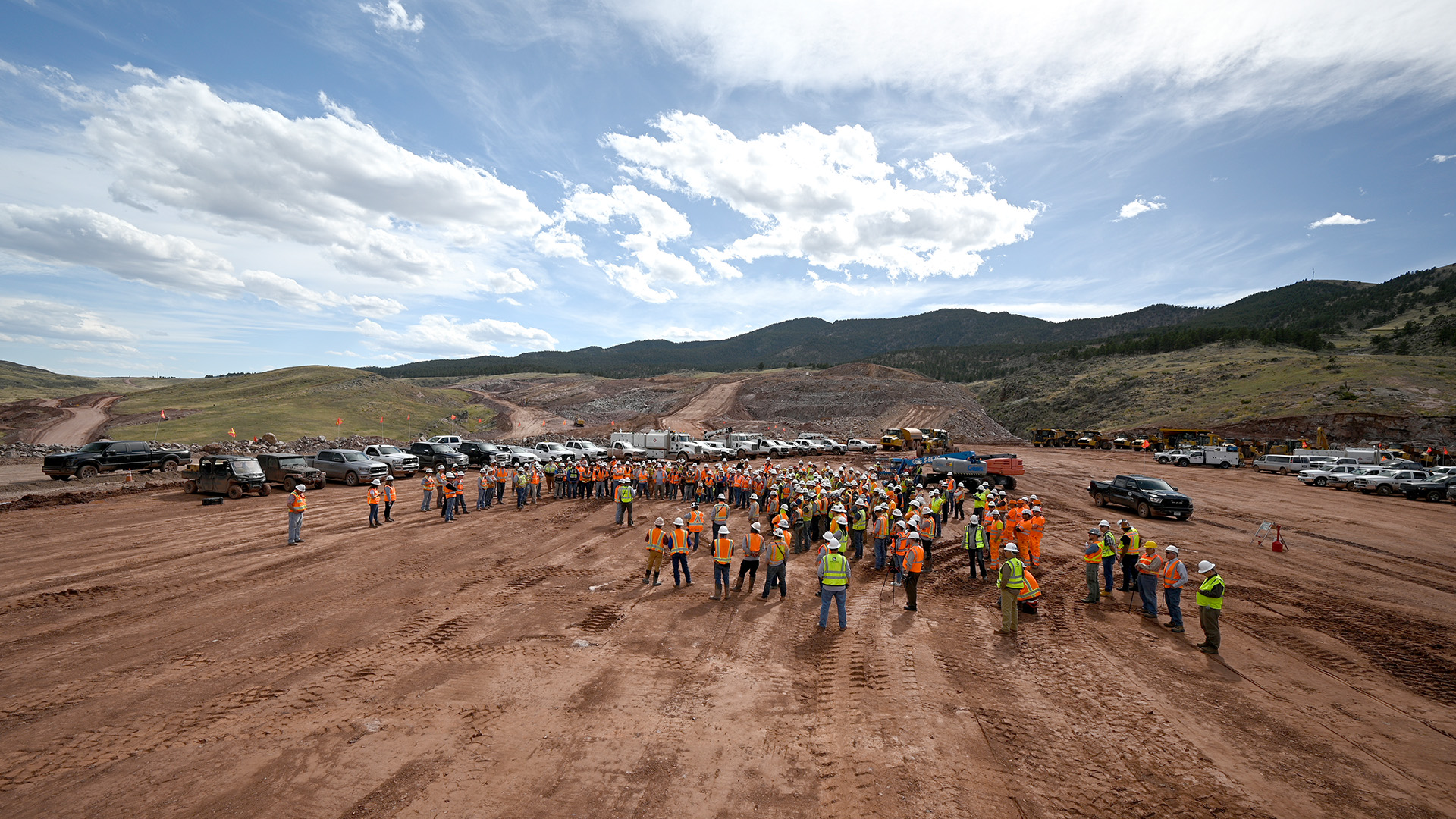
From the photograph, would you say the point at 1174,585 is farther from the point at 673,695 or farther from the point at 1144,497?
the point at 1144,497

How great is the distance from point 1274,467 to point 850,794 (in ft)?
149

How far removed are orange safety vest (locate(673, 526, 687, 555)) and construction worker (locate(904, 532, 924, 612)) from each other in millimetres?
4859

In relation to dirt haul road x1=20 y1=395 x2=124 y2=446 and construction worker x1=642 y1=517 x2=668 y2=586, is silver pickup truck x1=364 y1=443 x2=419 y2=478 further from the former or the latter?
dirt haul road x1=20 y1=395 x2=124 y2=446

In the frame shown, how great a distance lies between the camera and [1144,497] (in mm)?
22484

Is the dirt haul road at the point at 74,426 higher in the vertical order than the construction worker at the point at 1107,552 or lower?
higher

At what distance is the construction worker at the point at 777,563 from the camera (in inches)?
483

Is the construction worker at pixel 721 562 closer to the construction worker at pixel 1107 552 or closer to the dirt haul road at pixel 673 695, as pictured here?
the dirt haul road at pixel 673 695

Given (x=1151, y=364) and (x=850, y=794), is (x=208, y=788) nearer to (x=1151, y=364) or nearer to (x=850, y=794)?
(x=850, y=794)

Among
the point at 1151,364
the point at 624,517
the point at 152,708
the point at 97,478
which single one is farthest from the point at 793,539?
the point at 1151,364

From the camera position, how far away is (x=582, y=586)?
13.4m

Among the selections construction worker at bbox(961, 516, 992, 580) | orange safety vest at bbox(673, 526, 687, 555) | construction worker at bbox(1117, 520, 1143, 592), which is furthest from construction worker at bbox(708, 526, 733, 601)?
construction worker at bbox(1117, 520, 1143, 592)

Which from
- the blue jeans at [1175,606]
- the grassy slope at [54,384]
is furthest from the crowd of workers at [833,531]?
the grassy slope at [54,384]

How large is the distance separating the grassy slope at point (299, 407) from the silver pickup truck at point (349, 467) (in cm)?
2300

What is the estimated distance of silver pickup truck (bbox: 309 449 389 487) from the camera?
2823 centimetres
